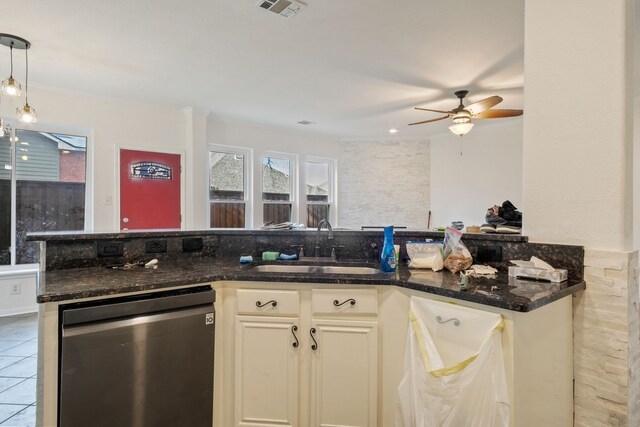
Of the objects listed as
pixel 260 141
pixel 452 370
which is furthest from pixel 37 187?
pixel 452 370

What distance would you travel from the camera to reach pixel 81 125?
13.8 ft

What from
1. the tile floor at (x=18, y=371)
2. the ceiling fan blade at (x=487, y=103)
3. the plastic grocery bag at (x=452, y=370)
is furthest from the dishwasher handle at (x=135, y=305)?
the ceiling fan blade at (x=487, y=103)

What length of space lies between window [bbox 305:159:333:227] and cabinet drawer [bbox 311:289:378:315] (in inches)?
190

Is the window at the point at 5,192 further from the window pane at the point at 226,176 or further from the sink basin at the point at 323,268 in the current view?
the sink basin at the point at 323,268

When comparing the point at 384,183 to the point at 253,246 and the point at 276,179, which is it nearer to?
the point at 276,179

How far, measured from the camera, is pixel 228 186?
5.68 m

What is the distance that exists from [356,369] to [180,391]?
84cm

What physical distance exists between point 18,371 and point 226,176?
365cm

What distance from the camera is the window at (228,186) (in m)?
5.55

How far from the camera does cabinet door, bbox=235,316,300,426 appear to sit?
5.57ft

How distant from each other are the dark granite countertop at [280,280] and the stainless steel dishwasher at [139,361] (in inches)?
2.6

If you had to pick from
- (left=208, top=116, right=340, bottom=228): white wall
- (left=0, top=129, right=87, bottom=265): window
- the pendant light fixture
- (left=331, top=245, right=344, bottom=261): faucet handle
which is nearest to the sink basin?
(left=331, top=245, right=344, bottom=261): faucet handle

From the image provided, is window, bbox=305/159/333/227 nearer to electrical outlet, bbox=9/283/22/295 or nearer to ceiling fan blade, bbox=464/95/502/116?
ceiling fan blade, bbox=464/95/502/116

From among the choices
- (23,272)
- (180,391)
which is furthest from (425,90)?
(23,272)
